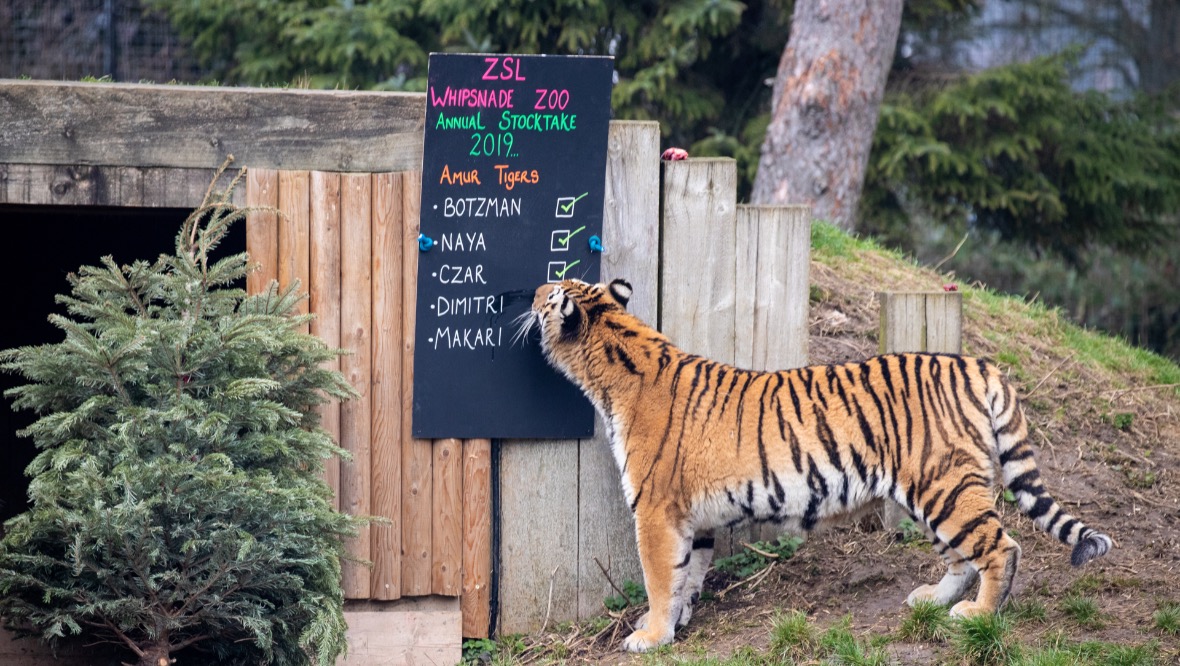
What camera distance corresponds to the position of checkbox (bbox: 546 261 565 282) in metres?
5.78

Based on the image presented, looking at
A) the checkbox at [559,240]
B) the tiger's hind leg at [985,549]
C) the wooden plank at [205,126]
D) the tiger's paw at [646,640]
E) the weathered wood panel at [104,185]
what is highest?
the wooden plank at [205,126]

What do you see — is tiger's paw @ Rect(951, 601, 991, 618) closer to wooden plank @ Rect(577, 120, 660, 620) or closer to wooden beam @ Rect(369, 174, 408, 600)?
wooden plank @ Rect(577, 120, 660, 620)

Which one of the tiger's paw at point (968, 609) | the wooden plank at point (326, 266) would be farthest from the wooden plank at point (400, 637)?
the tiger's paw at point (968, 609)

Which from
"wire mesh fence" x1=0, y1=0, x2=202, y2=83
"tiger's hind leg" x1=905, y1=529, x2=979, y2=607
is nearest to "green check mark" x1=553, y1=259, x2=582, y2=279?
"tiger's hind leg" x1=905, y1=529, x2=979, y2=607

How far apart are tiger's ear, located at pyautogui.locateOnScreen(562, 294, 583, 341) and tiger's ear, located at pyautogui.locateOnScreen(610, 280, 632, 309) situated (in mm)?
216

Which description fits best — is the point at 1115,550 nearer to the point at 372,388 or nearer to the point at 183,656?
the point at 372,388

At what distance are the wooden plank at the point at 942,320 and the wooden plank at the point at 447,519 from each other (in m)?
2.46

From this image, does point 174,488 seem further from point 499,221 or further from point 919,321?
point 919,321

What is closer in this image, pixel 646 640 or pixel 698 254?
pixel 646 640

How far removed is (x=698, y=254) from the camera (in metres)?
5.96

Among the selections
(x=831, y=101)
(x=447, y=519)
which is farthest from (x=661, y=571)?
(x=831, y=101)

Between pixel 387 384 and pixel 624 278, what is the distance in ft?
4.15

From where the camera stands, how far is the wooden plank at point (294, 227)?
5.65 metres

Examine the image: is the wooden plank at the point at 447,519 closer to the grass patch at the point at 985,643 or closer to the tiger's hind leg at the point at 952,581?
the tiger's hind leg at the point at 952,581
